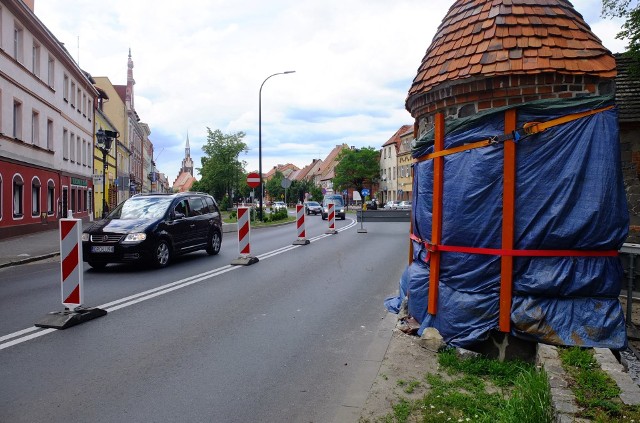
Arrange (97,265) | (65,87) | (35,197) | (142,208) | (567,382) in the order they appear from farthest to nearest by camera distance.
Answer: (65,87)
(35,197)
(142,208)
(97,265)
(567,382)

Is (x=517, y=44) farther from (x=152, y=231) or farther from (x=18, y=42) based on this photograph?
(x=18, y=42)

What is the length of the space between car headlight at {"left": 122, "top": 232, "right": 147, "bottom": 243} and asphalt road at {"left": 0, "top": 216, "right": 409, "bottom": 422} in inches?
37.5

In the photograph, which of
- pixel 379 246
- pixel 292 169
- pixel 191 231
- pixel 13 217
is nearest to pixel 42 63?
pixel 13 217

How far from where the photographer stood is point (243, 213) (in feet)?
43.8

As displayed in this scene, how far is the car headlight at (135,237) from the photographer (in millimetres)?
11406

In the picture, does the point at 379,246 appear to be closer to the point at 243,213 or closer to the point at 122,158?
the point at 243,213

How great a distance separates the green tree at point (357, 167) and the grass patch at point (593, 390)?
287 ft

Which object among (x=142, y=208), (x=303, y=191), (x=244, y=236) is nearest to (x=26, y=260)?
(x=142, y=208)

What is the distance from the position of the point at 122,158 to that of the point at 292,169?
13022cm

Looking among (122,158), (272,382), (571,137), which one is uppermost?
(122,158)

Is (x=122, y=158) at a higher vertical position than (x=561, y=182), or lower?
higher

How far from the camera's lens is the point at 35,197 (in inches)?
991

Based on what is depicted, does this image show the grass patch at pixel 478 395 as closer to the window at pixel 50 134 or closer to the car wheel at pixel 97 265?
the car wheel at pixel 97 265

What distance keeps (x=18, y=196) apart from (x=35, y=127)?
485 centimetres
